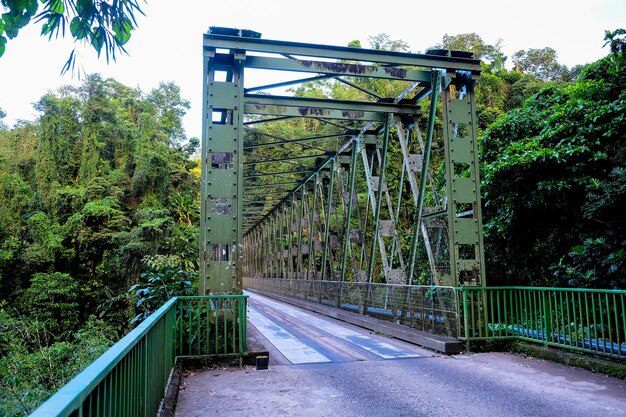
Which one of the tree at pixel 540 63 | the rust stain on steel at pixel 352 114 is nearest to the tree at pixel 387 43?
the tree at pixel 540 63

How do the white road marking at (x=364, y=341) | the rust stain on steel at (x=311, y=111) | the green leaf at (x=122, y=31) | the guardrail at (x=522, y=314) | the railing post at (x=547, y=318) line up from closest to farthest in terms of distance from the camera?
the green leaf at (x=122, y=31), the guardrail at (x=522, y=314), the railing post at (x=547, y=318), the white road marking at (x=364, y=341), the rust stain on steel at (x=311, y=111)

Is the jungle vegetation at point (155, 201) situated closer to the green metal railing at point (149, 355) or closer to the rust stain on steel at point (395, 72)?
the green metal railing at point (149, 355)

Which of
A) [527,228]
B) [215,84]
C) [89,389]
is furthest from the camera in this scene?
[527,228]

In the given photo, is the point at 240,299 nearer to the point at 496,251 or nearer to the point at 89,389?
the point at 89,389

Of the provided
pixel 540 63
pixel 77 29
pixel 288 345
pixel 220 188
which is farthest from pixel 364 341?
pixel 540 63

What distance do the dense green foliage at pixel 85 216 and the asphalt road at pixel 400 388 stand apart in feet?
40.1

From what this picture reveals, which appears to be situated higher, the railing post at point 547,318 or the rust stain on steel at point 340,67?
the rust stain on steel at point 340,67

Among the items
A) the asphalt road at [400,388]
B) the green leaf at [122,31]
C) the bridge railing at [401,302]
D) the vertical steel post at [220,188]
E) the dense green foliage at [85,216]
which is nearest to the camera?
the green leaf at [122,31]

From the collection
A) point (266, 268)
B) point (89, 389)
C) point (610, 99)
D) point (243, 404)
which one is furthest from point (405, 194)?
point (89, 389)

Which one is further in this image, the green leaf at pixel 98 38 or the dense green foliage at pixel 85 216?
the dense green foliage at pixel 85 216

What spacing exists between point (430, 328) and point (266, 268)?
23786 millimetres

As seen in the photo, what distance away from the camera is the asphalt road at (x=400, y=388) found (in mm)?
4285

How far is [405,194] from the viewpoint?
22.8 meters

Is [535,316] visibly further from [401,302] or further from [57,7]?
[57,7]
